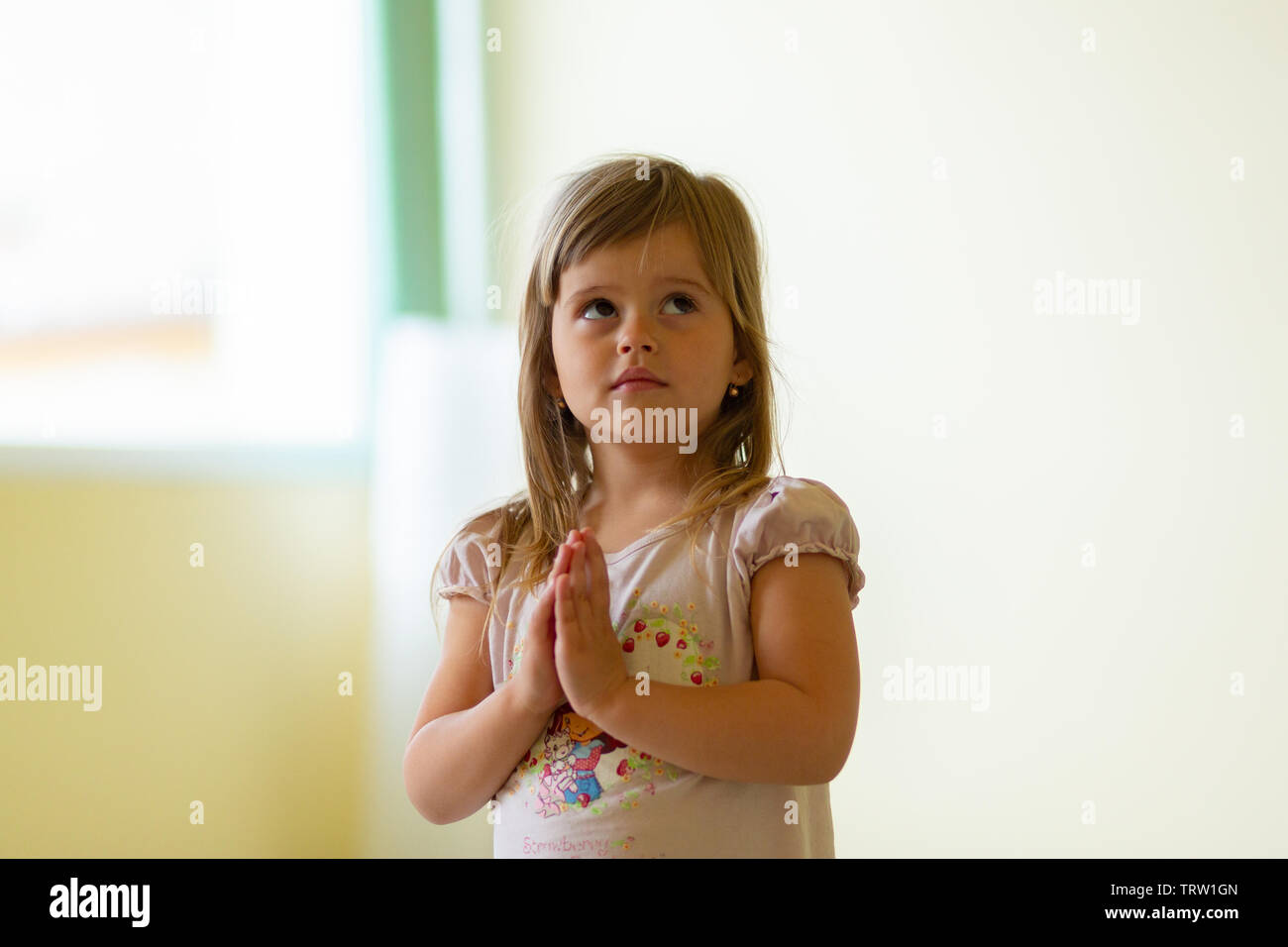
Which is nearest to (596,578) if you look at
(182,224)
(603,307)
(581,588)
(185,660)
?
(581,588)

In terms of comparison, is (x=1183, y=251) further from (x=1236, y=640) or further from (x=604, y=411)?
(x=604, y=411)

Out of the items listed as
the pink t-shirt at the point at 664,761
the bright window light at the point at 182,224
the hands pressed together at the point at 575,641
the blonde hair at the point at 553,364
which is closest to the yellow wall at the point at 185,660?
the bright window light at the point at 182,224

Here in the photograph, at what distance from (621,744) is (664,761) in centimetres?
4

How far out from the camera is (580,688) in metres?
0.81

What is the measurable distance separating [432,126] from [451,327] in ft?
0.98

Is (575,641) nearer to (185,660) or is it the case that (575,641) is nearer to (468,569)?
(468,569)

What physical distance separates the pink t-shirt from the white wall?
29.8 inches

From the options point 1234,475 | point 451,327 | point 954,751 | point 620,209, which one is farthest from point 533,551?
point 1234,475

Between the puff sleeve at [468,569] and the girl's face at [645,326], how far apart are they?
5.9 inches

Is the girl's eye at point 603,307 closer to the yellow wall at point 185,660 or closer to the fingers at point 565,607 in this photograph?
the fingers at point 565,607

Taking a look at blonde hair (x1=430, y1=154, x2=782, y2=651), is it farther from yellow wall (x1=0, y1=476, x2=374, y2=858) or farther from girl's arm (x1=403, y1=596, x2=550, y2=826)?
yellow wall (x1=0, y1=476, x2=374, y2=858)

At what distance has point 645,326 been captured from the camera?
942 mm

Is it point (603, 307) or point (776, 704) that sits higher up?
point (603, 307)

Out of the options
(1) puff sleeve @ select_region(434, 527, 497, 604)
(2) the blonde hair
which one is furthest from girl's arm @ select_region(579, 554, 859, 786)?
(1) puff sleeve @ select_region(434, 527, 497, 604)
